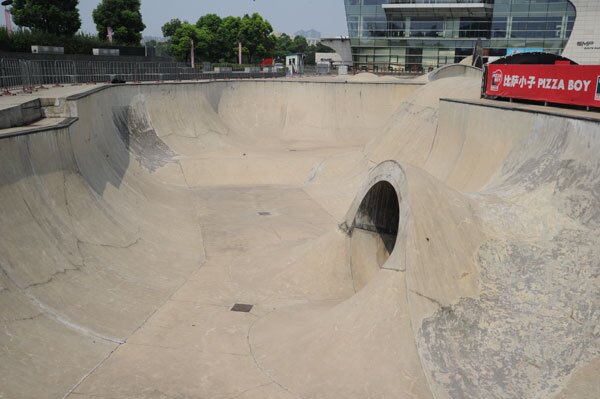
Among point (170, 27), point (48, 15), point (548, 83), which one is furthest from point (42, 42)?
point (170, 27)

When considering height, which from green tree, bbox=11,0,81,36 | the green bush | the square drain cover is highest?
green tree, bbox=11,0,81,36

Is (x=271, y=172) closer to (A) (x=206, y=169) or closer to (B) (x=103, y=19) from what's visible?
(A) (x=206, y=169)

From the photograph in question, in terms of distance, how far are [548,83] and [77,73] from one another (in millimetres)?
27529

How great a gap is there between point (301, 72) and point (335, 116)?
26914mm

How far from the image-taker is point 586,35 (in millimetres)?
54844

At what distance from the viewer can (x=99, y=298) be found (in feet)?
40.3

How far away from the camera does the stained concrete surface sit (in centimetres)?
922

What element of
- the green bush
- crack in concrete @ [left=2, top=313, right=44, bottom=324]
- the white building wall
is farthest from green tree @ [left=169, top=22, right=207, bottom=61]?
crack in concrete @ [left=2, top=313, right=44, bottom=324]

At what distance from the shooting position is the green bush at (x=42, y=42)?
36.3 meters

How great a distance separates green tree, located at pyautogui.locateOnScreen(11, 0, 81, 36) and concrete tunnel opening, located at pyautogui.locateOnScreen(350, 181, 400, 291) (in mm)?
43484

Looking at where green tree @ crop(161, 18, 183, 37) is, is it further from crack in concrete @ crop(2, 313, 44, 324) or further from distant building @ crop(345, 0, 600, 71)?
crack in concrete @ crop(2, 313, 44, 324)

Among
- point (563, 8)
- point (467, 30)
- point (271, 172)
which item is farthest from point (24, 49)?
point (563, 8)

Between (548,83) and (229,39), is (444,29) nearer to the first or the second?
(229,39)

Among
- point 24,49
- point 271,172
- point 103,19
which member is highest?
point 103,19
